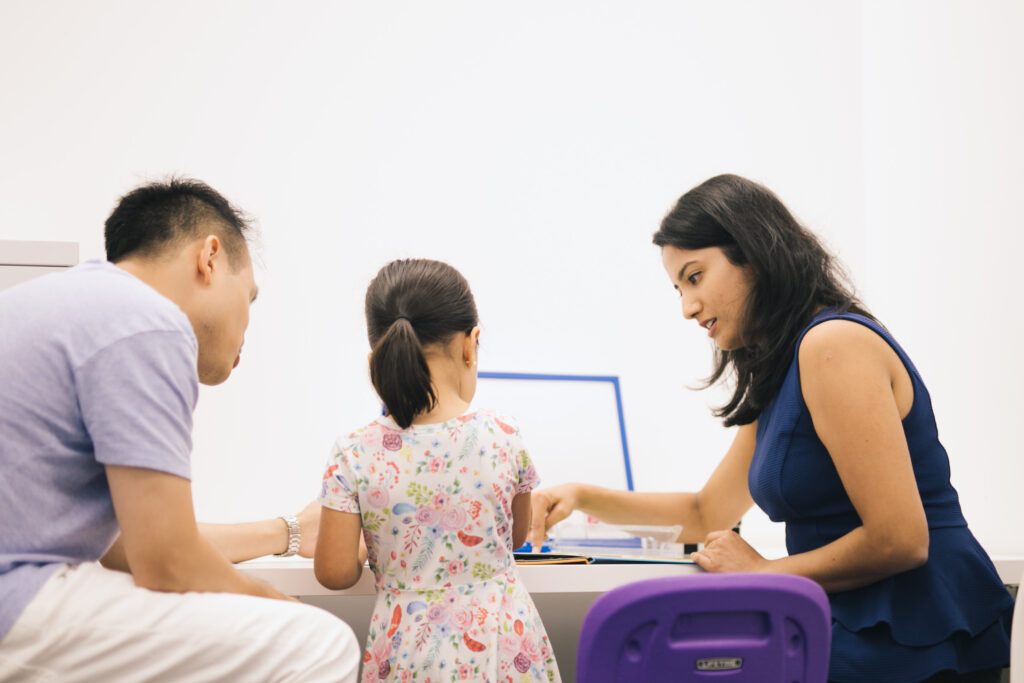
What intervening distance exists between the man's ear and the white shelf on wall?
25.6 inches

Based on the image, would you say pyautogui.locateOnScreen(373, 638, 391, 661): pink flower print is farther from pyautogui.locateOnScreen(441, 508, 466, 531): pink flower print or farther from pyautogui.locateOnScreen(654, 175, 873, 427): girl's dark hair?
pyautogui.locateOnScreen(654, 175, 873, 427): girl's dark hair

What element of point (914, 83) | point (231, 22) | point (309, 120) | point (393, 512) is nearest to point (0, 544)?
point (393, 512)

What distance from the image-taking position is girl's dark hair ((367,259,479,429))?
55.2 inches

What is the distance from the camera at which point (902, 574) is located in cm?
136

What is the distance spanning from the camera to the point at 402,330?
1421mm

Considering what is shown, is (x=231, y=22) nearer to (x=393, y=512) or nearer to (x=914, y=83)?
(x=393, y=512)

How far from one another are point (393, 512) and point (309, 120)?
4.35 ft

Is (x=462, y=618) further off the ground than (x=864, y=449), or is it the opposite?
(x=864, y=449)

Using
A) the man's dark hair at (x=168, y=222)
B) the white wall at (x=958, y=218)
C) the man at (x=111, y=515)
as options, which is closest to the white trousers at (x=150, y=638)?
the man at (x=111, y=515)

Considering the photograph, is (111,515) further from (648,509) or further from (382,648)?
(648,509)

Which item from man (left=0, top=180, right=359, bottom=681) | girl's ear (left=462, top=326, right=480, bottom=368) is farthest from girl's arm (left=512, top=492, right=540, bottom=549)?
man (left=0, top=180, right=359, bottom=681)

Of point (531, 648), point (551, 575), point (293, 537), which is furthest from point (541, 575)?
point (293, 537)

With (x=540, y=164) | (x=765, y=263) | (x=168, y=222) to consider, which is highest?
(x=540, y=164)

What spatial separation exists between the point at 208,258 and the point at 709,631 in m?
0.89
